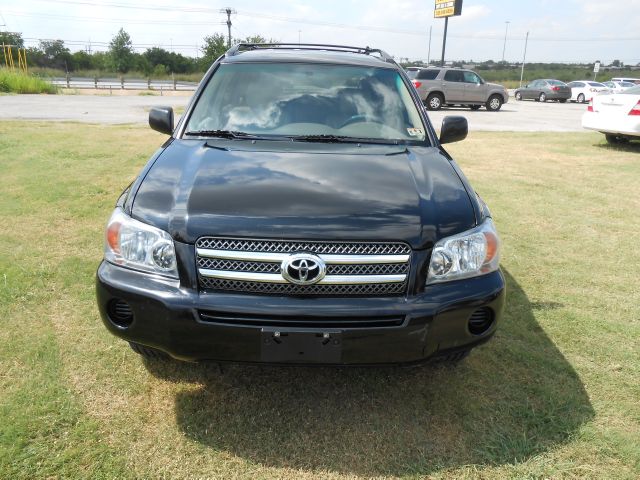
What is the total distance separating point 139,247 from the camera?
7.34 feet

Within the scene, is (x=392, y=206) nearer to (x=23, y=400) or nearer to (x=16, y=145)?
(x=23, y=400)

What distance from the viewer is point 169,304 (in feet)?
6.90

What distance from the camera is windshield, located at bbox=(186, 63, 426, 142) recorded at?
125 inches

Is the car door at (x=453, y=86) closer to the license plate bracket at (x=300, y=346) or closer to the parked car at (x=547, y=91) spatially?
the parked car at (x=547, y=91)

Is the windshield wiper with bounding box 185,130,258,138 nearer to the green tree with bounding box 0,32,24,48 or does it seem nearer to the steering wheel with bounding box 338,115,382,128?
the steering wheel with bounding box 338,115,382,128

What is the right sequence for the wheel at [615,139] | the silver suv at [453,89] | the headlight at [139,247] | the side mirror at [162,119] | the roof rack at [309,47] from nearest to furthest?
the headlight at [139,247]
the side mirror at [162,119]
the roof rack at [309,47]
the wheel at [615,139]
the silver suv at [453,89]

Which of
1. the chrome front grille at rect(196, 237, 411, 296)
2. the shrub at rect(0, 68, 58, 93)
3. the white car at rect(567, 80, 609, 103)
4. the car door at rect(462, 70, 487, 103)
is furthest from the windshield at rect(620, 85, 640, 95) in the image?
the shrub at rect(0, 68, 58, 93)

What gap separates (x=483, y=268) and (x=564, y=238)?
334 cm

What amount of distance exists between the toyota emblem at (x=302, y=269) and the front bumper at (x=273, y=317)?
0.09 meters

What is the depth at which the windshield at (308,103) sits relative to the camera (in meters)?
3.18

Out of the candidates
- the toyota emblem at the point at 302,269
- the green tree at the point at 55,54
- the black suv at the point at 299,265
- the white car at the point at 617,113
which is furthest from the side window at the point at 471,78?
the green tree at the point at 55,54

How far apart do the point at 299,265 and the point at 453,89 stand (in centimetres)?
2094

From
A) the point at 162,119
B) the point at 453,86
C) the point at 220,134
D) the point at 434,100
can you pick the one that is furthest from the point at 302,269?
the point at 453,86

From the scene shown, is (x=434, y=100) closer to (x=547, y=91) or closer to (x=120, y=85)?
(x=547, y=91)
